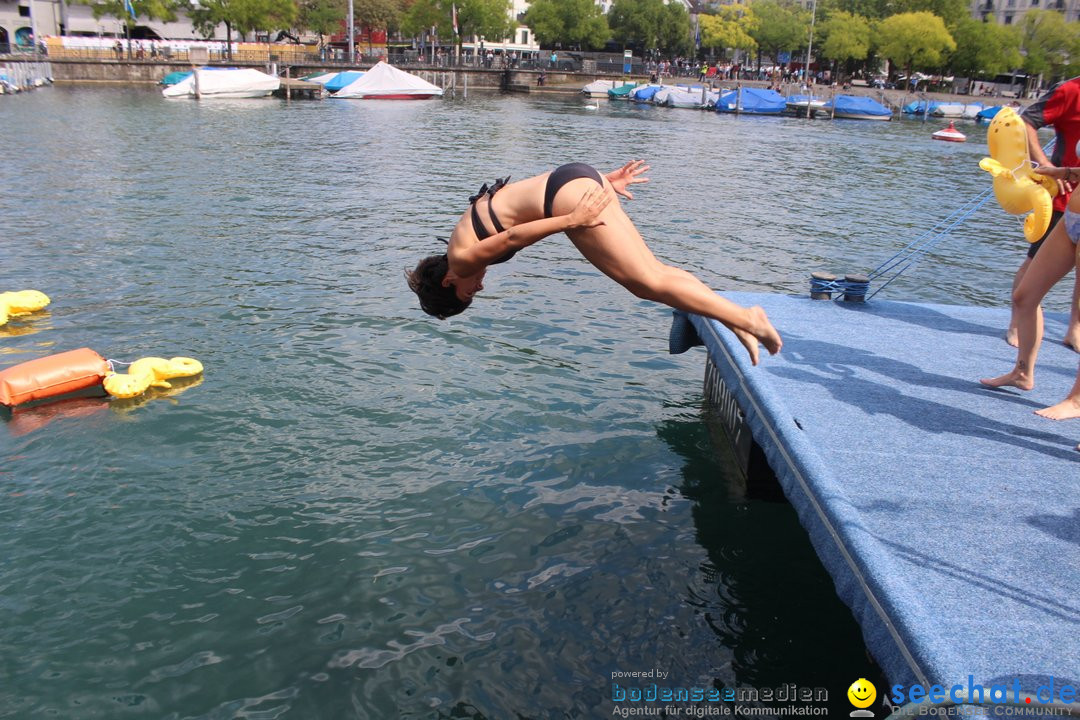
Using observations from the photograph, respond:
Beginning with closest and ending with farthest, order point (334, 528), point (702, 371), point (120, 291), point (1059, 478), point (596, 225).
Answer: point (596, 225)
point (1059, 478)
point (334, 528)
point (702, 371)
point (120, 291)

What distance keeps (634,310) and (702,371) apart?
279cm

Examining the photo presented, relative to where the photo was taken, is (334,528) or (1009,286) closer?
(334,528)

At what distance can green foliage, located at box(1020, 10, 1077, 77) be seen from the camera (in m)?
88.6

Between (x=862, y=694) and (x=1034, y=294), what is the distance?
11.9 ft

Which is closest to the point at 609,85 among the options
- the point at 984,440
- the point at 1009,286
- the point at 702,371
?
the point at 1009,286

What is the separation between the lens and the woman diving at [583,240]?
511cm

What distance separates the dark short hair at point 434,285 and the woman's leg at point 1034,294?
4595 millimetres

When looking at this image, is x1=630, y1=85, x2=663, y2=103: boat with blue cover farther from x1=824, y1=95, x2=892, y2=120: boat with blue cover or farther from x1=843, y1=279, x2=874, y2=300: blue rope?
x1=843, y1=279, x2=874, y2=300: blue rope

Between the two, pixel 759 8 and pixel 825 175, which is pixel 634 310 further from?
pixel 759 8

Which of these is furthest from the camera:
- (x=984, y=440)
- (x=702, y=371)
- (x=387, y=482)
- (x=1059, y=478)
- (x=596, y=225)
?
(x=702, y=371)

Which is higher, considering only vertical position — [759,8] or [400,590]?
[759,8]

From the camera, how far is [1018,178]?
26.6 ft

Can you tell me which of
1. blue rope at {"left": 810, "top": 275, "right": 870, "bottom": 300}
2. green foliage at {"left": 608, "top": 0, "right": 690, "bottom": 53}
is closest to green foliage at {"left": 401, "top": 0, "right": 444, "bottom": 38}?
green foliage at {"left": 608, "top": 0, "right": 690, "bottom": 53}

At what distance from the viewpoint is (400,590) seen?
657cm
